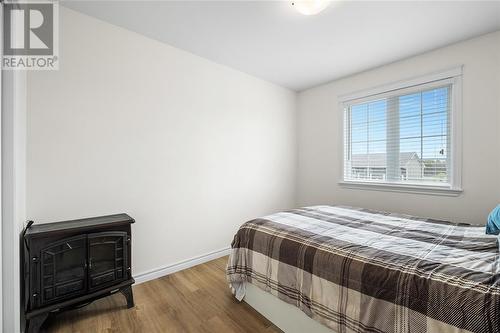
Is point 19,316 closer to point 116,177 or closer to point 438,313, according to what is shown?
point 116,177

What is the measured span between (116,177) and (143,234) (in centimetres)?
66

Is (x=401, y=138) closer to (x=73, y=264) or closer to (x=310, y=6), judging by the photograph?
(x=310, y=6)

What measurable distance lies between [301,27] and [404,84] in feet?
5.26

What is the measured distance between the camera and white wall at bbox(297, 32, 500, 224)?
85.7 inches

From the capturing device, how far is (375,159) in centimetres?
312

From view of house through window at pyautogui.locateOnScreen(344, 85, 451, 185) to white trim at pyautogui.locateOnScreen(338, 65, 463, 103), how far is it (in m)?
0.09

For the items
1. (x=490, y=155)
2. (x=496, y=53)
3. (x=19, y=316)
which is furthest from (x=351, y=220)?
(x=19, y=316)

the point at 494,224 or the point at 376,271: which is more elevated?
the point at 494,224

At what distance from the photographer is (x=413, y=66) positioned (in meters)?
2.65

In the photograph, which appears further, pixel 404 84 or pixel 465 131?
pixel 404 84

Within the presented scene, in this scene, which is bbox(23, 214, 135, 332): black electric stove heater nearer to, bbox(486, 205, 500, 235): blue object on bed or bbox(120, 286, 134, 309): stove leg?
bbox(120, 286, 134, 309): stove leg
